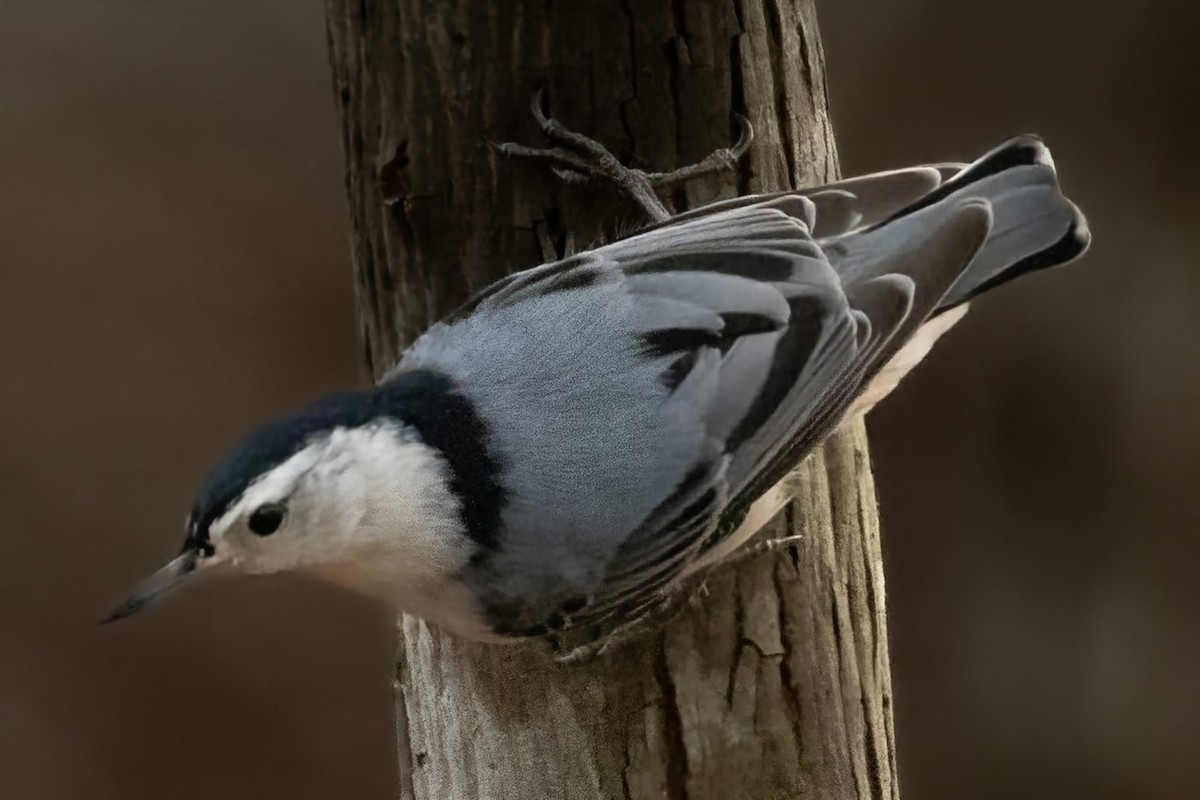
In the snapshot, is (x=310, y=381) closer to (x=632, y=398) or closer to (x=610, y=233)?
(x=610, y=233)

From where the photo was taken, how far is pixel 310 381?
6.53 ft

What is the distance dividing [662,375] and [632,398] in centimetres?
3

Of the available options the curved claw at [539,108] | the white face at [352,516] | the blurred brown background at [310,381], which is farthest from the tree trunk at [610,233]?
the blurred brown background at [310,381]

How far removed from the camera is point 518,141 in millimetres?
1107

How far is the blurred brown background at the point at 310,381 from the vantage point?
6.10ft

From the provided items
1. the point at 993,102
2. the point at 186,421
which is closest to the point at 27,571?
the point at 186,421

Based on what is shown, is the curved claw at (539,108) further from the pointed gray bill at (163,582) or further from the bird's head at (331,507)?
the pointed gray bill at (163,582)

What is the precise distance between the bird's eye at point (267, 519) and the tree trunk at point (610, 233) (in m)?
0.36

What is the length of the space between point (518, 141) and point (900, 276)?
38cm

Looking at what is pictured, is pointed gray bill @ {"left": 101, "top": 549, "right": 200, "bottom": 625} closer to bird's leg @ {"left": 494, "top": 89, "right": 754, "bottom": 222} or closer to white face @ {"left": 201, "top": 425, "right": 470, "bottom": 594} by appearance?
white face @ {"left": 201, "top": 425, "right": 470, "bottom": 594}

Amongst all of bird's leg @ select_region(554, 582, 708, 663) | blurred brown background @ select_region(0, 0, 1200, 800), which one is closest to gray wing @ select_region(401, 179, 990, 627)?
bird's leg @ select_region(554, 582, 708, 663)

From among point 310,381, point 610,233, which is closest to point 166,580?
point 610,233

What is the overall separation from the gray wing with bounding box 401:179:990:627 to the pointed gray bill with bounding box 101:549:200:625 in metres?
0.23

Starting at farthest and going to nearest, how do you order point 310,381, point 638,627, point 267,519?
point 310,381, point 638,627, point 267,519
